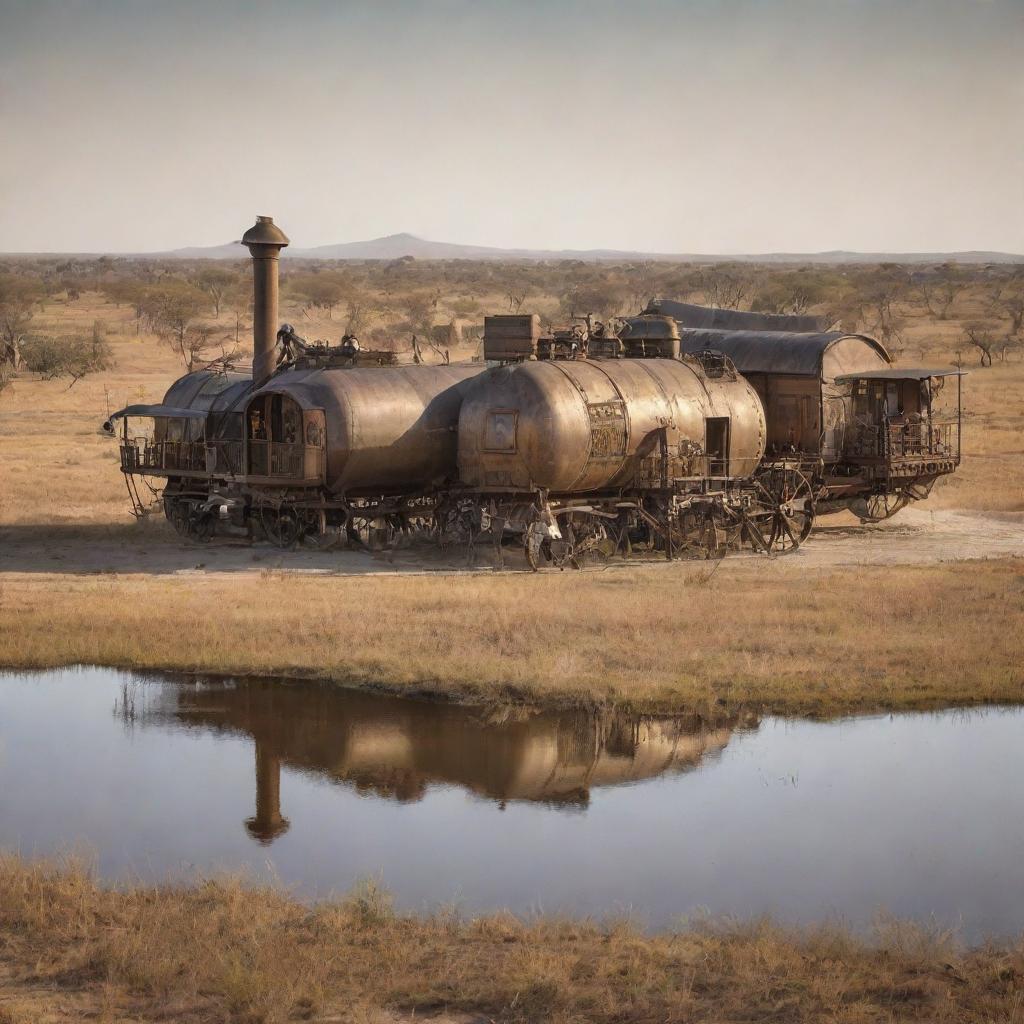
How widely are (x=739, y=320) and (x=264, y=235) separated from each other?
13.6 meters

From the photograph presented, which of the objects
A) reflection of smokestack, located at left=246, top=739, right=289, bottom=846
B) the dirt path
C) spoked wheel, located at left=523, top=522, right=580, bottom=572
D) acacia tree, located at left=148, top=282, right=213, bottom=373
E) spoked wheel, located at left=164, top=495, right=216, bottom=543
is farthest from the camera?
acacia tree, located at left=148, top=282, right=213, bottom=373

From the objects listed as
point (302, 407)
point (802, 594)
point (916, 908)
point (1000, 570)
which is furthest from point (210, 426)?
point (916, 908)

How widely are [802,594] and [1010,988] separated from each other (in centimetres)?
1424

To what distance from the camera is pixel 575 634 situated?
21.6 m

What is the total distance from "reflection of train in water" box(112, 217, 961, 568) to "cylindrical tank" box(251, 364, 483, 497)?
4 centimetres

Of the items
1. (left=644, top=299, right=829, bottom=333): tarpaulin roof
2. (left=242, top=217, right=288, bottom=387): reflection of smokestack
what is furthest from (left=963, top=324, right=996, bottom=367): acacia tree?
(left=242, top=217, right=288, bottom=387): reflection of smokestack

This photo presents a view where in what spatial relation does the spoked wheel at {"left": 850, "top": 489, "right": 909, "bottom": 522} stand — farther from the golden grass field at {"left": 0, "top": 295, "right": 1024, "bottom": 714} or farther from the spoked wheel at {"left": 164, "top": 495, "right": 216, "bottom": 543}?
the spoked wheel at {"left": 164, "top": 495, "right": 216, "bottom": 543}

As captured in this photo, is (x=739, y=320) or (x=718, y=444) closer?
(x=718, y=444)

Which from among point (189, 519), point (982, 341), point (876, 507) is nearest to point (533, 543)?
point (189, 519)

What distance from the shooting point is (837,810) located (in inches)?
603

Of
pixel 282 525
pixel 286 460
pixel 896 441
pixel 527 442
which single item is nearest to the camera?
pixel 527 442

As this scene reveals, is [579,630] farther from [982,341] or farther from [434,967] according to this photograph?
[982,341]

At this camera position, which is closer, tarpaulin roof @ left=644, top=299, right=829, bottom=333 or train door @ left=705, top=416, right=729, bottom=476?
train door @ left=705, top=416, right=729, bottom=476

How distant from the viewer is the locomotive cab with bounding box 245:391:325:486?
94.5ft
